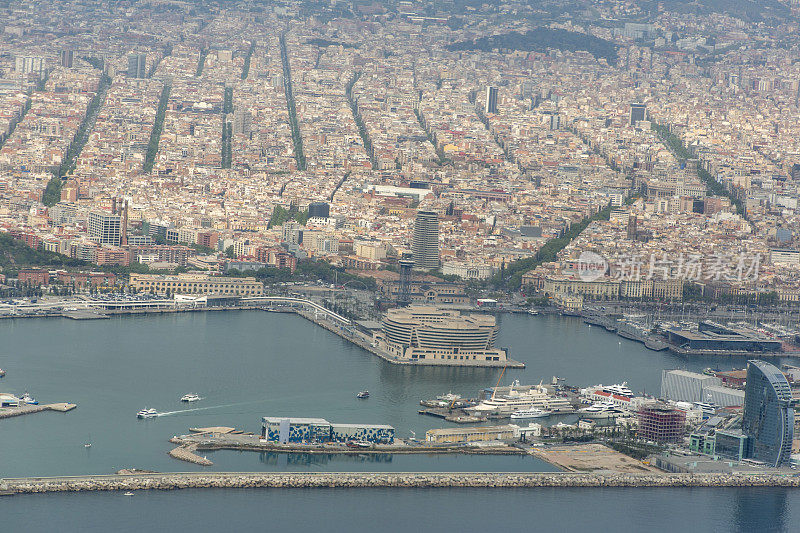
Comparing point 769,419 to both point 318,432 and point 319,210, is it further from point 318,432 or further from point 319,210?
point 319,210

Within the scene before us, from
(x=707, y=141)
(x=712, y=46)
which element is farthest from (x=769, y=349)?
(x=712, y=46)

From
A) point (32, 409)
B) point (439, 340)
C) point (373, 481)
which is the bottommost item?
point (373, 481)

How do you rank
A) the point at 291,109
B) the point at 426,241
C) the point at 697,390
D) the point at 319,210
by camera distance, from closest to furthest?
the point at 697,390 → the point at 426,241 → the point at 319,210 → the point at 291,109

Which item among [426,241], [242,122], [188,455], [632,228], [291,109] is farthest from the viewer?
[291,109]

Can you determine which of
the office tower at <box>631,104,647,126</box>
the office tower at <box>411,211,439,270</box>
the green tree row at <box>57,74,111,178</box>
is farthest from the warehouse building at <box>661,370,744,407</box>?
the office tower at <box>631,104,647,126</box>

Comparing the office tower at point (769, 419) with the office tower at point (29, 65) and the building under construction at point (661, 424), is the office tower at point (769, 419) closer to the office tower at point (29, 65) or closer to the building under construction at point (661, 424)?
the building under construction at point (661, 424)

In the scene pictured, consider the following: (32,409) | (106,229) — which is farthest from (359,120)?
(32,409)

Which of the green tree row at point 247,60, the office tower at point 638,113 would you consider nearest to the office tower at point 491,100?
the office tower at point 638,113
